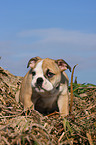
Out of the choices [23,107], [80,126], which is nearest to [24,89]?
[23,107]

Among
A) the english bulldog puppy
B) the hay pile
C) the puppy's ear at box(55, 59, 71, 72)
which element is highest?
the puppy's ear at box(55, 59, 71, 72)

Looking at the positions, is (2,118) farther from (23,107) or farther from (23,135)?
(23,135)

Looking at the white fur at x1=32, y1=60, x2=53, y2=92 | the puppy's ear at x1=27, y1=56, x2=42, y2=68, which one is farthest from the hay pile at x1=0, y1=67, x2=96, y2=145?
the puppy's ear at x1=27, y1=56, x2=42, y2=68

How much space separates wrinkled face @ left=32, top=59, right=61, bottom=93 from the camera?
4590 mm

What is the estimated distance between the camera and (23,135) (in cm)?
362

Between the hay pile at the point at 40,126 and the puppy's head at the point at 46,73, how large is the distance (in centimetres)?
47

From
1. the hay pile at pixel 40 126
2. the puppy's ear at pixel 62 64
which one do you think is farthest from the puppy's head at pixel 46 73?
the hay pile at pixel 40 126

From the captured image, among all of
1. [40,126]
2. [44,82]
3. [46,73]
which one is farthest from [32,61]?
[40,126]

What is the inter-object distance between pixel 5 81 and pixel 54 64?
1.94 meters

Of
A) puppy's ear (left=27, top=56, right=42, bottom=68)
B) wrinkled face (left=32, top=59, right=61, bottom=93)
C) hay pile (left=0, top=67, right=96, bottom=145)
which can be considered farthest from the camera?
puppy's ear (left=27, top=56, right=42, bottom=68)

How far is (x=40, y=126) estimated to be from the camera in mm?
4008

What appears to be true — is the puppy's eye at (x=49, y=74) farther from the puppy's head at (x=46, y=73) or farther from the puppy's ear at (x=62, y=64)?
the puppy's ear at (x=62, y=64)

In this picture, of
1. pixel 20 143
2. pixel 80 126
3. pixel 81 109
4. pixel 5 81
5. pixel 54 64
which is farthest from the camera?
pixel 5 81

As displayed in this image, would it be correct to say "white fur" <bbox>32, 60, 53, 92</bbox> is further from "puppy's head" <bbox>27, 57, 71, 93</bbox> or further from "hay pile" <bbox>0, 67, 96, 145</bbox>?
"hay pile" <bbox>0, 67, 96, 145</bbox>
